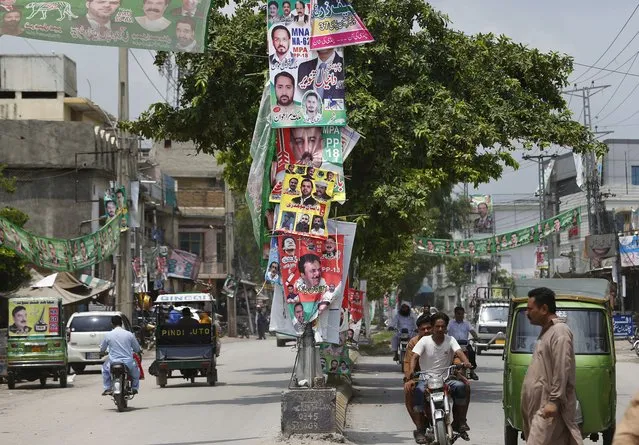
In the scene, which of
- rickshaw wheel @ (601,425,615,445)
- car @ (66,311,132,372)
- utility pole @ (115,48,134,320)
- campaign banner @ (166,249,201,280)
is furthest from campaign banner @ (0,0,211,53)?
campaign banner @ (166,249,201,280)

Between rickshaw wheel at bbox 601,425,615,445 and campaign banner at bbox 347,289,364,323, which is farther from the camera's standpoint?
campaign banner at bbox 347,289,364,323

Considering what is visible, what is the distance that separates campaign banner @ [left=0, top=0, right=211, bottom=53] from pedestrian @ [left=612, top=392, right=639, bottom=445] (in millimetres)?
9743

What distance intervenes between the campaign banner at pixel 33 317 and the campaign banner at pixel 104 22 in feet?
56.3

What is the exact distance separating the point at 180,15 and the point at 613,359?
6576mm

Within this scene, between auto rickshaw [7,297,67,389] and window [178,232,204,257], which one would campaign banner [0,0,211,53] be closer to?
auto rickshaw [7,297,67,389]

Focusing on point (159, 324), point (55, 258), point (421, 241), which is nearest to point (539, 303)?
point (159, 324)

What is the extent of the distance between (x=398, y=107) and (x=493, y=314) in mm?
25727

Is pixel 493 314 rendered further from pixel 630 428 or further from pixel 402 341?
pixel 630 428

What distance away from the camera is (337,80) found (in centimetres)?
1536

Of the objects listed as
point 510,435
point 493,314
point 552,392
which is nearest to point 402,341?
point 510,435

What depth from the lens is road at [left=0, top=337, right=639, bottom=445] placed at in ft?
52.1

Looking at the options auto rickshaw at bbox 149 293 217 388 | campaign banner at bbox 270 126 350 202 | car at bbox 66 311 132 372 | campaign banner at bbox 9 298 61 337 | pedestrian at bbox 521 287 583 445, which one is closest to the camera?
pedestrian at bbox 521 287 583 445

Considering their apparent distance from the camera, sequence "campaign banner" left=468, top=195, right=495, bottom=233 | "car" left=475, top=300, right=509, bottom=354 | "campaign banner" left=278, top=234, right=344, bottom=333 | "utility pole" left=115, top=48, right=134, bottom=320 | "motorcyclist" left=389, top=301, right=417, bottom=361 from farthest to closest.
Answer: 1. "campaign banner" left=468, top=195, right=495, bottom=233
2. "car" left=475, top=300, right=509, bottom=354
3. "utility pole" left=115, top=48, right=134, bottom=320
4. "motorcyclist" left=389, top=301, right=417, bottom=361
5. "campaign banner" left=278, top=234, right=344, bottom=333

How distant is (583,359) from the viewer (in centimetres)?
1354
